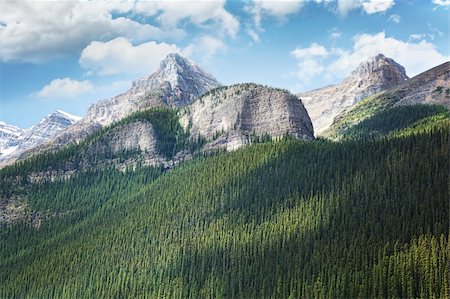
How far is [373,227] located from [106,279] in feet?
286

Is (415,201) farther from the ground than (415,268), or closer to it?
farther from the ground

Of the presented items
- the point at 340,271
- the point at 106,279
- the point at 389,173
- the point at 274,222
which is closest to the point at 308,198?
the point at 274,222

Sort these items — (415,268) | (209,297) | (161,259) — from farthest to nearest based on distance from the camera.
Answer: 1. (161,259)
2. (209,297)
3. (415,268)

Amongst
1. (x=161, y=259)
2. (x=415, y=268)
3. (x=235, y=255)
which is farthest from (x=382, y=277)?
(x=161, y=259)

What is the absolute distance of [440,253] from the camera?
472 ft

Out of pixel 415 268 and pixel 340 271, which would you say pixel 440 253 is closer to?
pixel 415 268

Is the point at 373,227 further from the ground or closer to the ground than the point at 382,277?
further from the ground

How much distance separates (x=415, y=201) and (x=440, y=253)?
27.8m

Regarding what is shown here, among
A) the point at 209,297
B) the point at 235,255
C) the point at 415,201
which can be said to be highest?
the point at 415,201

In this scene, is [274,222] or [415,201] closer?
[415,201]

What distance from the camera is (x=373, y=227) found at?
166 m

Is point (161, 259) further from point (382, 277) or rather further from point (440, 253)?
point (440, 253)

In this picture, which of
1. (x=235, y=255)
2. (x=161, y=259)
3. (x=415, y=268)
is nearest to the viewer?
(x=415, y=268)

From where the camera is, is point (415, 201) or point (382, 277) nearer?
point (382, 277)
